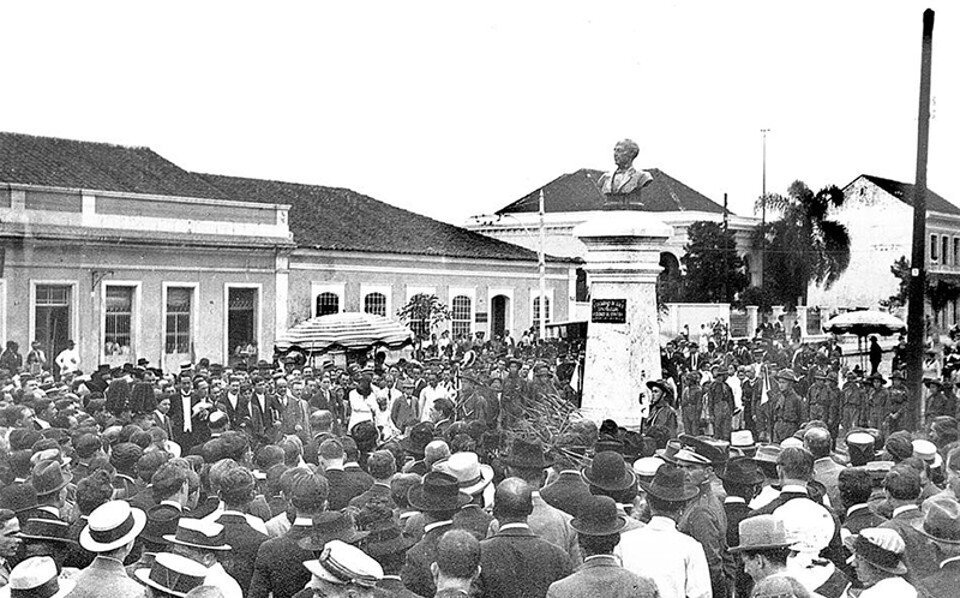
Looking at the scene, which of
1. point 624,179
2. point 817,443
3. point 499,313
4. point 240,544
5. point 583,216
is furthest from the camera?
point 583,216

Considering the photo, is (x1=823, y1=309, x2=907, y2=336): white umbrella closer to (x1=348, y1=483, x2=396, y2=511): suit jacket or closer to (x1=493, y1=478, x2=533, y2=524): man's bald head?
(x1=348, y1=483, x2=396, y2=511): suit jacket

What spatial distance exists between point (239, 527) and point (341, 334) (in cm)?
1685

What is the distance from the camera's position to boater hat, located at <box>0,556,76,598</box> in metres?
4.14

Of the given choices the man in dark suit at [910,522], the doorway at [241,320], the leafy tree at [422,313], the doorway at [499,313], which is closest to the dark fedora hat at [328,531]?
the man in dark suit at [910,522]

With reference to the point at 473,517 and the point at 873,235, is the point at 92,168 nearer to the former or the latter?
the point at 473,517

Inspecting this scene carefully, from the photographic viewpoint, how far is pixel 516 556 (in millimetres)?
4641

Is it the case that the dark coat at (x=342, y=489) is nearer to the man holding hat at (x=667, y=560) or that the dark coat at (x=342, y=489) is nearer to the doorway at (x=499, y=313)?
the man holding hat at (x=667, y=560)

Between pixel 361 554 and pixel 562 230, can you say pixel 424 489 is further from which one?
pixel 562 230

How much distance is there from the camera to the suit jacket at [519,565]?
4.54 meters

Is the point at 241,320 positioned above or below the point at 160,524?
above

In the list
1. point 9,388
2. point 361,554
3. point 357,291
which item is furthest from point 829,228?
point 361,554

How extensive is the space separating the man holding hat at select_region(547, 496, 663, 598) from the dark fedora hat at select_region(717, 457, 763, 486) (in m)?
2.08

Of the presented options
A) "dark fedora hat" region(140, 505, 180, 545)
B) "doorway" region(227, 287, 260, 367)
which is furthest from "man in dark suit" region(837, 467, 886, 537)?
"doorway" region(227, 287, 260, 367)

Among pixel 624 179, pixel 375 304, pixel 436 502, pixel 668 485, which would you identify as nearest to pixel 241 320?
pixel 375 304
